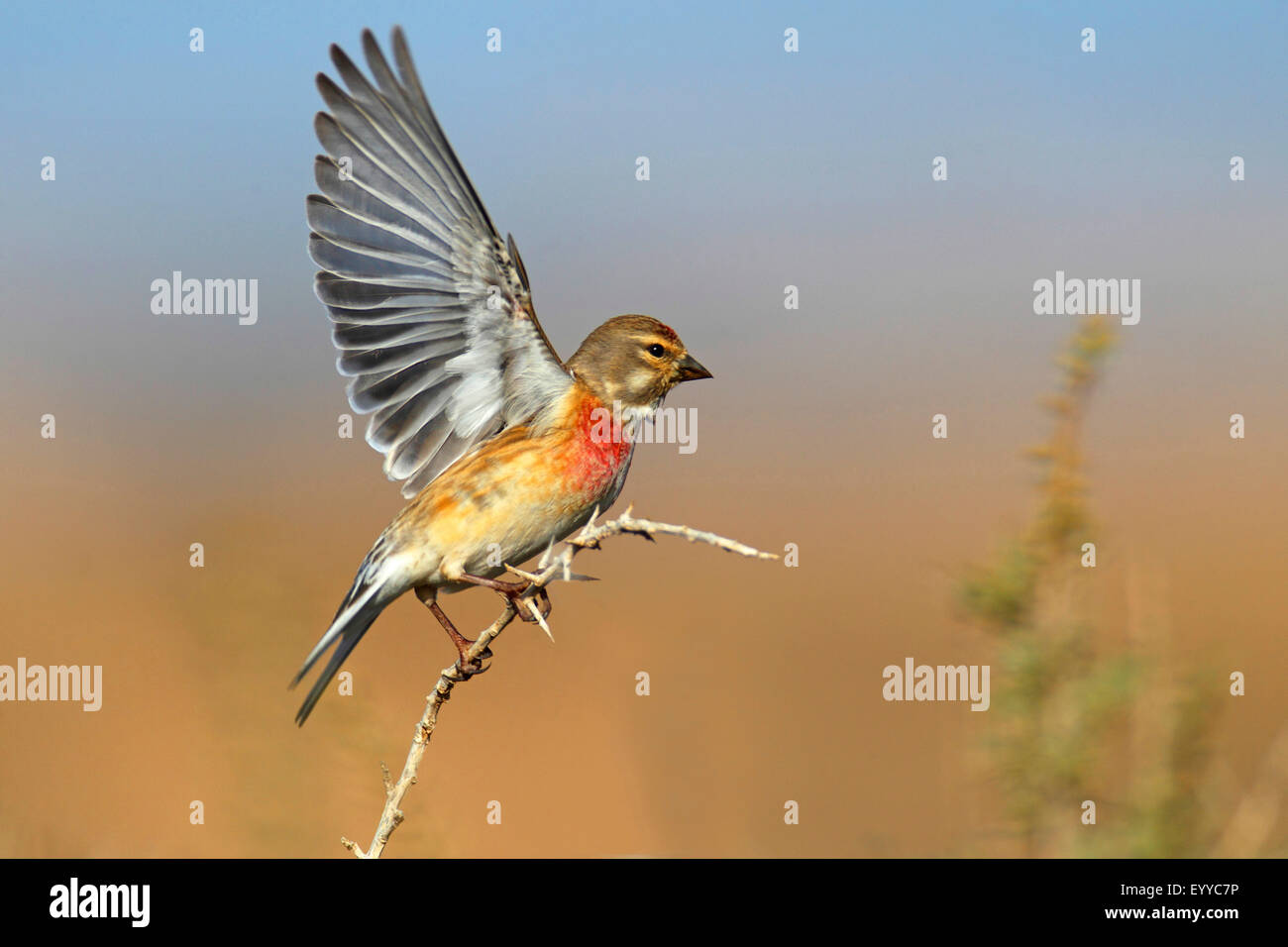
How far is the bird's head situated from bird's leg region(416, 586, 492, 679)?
3.21ft

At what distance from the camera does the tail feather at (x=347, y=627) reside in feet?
11.0

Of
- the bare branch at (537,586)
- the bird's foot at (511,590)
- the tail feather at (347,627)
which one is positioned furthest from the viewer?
the bird's foot at (511,590)

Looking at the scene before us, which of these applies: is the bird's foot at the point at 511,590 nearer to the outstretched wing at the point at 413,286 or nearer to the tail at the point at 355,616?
the tail at the point at 355,616

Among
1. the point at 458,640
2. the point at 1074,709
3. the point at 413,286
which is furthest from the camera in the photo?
the point at 413,286

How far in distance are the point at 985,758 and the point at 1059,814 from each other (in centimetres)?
20

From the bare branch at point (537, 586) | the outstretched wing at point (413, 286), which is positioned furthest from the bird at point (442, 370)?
the bare branch at point (537, 586)

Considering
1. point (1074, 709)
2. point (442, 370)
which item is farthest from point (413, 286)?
point (1074, 709)

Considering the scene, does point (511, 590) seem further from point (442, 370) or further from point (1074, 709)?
point (1074, 709)

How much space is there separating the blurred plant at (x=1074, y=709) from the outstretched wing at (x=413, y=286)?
6.37ft

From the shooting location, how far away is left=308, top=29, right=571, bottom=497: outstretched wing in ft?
12.4

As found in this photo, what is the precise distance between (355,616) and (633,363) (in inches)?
55.7

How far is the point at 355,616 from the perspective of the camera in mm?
3777

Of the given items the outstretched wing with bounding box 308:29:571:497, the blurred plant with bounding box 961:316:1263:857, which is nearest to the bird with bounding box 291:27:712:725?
the outstretched wing with bounding box 308:29:571:497

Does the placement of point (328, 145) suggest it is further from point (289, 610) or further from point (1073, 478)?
point (1073, 478)
